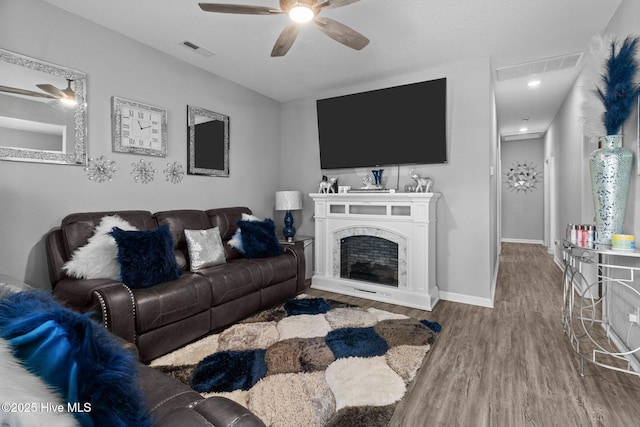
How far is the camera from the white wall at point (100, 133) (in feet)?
7.54

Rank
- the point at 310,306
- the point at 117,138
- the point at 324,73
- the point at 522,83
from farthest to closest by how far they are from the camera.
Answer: the point at 522,83
the point at 324,73
the point at 310,306
the point at 117,138

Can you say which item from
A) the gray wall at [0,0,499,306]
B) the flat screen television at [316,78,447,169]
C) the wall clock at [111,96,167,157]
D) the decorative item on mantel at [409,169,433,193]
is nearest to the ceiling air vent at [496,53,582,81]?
the gray wall at [0,0,499,306]

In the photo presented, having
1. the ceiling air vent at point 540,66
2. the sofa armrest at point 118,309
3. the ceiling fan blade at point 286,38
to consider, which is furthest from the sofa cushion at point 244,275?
the ceiling air vent at point 540,66

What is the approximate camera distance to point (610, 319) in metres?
2.52

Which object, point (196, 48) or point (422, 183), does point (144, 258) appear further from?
point (422, 183)

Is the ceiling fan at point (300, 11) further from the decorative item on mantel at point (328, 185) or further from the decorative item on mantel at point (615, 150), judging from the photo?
the decorative item on mantel at point (328, 185)

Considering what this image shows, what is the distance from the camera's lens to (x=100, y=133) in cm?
277

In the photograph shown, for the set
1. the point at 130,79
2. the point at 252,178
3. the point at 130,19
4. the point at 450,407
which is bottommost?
the point at 450,407

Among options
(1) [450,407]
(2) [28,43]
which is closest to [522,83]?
(1) [450,407]

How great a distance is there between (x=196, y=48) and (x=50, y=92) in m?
1.37

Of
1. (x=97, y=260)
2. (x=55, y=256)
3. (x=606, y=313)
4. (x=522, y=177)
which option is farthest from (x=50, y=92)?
(x=522, y=177)

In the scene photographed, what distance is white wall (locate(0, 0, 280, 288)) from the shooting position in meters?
2.30

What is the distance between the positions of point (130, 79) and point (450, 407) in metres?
3.76

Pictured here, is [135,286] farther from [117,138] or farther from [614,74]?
[614,74]
